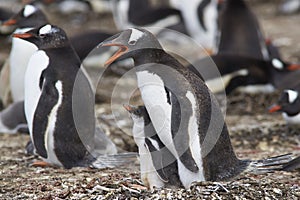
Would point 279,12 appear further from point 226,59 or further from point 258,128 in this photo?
point 258,128

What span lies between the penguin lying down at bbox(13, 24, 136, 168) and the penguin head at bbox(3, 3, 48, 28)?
7.20 ft

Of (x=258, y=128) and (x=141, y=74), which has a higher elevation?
(x=141, y=74)

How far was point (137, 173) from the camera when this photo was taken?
5.62 m

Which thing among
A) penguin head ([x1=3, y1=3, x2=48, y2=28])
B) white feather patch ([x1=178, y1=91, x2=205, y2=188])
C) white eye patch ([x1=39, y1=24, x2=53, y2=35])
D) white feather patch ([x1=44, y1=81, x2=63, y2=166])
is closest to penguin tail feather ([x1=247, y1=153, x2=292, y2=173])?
white feather patch ([x1=178, y1=91, x2=205, y2=188])

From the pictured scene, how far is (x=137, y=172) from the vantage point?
5691 millimetres

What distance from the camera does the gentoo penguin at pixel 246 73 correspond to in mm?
8563

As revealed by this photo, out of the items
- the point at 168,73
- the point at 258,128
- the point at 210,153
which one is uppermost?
the point at 168,73

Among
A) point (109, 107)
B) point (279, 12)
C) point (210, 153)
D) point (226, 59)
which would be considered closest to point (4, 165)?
point (210, 153)

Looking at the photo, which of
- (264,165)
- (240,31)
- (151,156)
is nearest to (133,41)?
(151,156)

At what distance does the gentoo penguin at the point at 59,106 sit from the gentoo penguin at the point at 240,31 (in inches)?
186

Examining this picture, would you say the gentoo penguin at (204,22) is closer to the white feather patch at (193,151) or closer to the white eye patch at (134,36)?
the white eye patch at (134,36)

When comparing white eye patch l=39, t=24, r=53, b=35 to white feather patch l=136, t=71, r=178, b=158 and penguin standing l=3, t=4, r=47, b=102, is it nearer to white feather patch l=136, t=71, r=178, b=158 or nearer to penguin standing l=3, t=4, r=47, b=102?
white feather patch l=136, t=71, r=178, b=158

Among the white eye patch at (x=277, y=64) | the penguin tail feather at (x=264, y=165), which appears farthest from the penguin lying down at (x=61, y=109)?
the white eye patch at (x=277, y=64)

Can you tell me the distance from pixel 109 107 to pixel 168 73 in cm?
332
